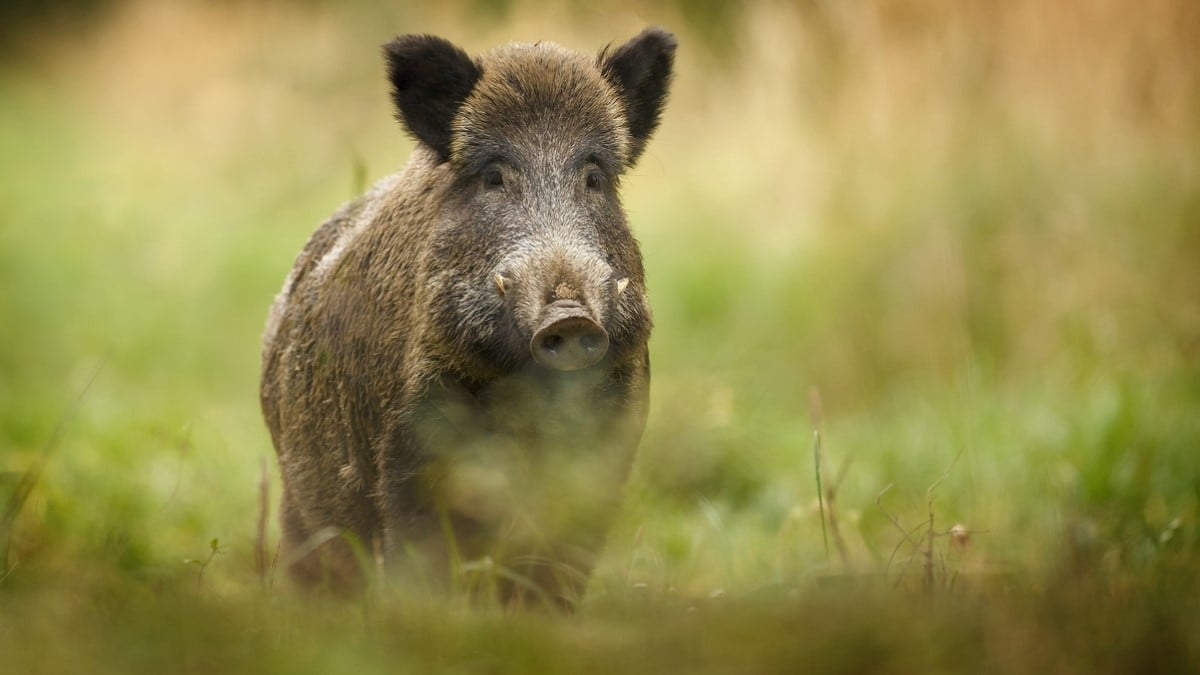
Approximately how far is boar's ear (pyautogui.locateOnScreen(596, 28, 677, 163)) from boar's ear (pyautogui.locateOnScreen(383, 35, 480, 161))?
19.4 inches

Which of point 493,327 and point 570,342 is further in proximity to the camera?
point 493,327

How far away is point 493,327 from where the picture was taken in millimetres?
3723

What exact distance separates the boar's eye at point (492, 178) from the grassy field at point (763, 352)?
1.10m

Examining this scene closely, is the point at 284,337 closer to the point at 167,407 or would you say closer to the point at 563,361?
the point at 563,361

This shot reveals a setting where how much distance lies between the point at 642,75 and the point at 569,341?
1.41 m

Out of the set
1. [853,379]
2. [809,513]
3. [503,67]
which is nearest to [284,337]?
[503,67]

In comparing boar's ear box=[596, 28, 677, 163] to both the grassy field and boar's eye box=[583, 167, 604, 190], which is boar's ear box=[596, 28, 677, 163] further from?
the grassy field

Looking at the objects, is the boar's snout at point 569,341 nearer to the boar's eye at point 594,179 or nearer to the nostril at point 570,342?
the nostril at point 570,342

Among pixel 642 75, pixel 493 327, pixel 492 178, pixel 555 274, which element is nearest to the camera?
pixel 555 274

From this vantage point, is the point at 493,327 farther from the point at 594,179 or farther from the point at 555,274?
Answer: the point at 594,179

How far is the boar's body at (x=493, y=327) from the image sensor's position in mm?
3617

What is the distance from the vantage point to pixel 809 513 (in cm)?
509

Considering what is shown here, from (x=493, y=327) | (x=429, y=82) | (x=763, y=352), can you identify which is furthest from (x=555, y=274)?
(x=763, y=352)

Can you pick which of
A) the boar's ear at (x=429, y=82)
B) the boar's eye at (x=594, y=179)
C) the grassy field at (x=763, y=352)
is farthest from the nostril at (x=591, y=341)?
the boar's ear at (x=429, y=82)
